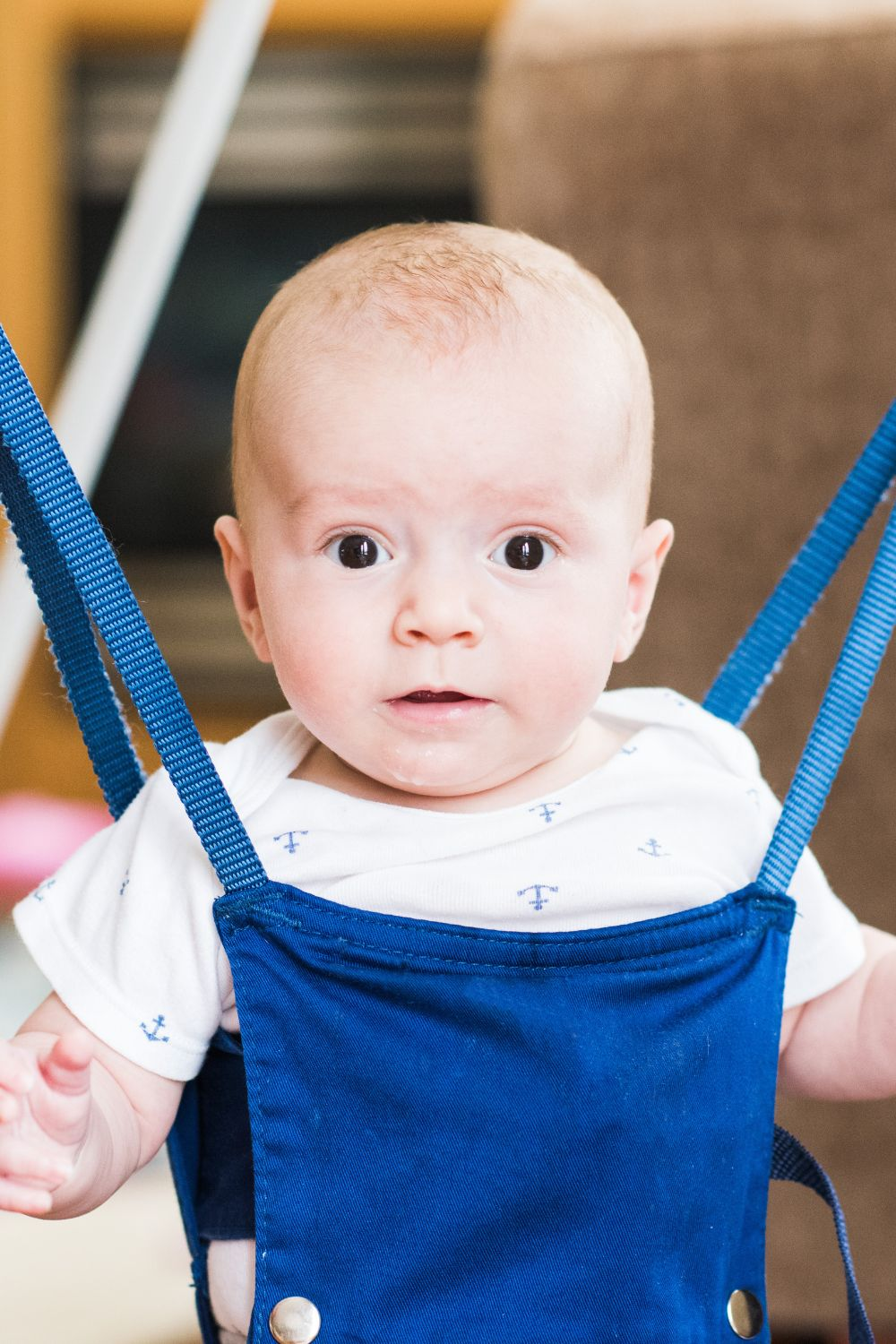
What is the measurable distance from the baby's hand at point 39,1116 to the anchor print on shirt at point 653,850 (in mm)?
243

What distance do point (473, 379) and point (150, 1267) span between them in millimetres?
1136

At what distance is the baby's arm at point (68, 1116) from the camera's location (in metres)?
0.56

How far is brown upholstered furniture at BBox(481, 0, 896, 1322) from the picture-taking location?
1027 mm

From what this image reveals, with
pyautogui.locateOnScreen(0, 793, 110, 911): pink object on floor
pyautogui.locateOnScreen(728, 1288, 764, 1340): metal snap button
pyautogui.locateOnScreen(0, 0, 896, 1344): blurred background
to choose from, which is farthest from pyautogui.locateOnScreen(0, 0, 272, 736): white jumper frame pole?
pyautogui.locateOnScreen(0, 793, 110, 911): pink object on floor

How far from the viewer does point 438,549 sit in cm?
64

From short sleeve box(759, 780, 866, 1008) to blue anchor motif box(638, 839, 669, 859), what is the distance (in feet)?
0.21

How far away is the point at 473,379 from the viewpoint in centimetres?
63

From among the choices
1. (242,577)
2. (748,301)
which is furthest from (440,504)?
(748,301)

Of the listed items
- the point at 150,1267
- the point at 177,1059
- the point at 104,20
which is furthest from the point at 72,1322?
the point at 104,20

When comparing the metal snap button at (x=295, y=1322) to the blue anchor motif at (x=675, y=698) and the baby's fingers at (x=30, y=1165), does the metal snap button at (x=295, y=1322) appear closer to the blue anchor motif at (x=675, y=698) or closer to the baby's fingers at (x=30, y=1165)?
the baby's fingers at (x=30, y=1165)

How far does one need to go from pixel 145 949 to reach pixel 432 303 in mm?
285

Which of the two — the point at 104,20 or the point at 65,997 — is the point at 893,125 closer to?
the point at 65,997

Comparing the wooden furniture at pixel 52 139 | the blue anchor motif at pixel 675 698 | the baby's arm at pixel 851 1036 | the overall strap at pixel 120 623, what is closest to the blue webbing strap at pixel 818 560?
the blue anchor motif at pixel 675 698

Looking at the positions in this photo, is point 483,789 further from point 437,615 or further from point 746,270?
point 746,270
